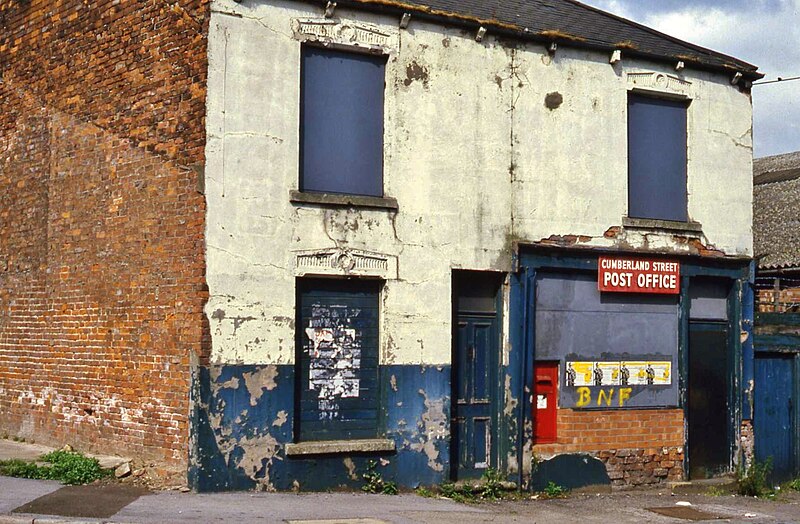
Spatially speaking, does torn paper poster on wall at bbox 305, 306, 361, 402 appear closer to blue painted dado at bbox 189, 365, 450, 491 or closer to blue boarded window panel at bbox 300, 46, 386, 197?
blue painted dado at bbox 189, 365, 450, 491

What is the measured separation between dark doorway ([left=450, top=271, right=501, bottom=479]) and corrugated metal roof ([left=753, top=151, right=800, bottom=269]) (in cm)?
884

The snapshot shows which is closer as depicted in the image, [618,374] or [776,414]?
[618,374]

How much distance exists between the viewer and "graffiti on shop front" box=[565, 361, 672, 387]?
14500 mm

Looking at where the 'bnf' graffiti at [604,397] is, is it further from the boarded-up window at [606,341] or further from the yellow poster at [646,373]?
the yellow poster at [646,373]

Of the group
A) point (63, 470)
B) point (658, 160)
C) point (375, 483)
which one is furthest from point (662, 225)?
point (63, 470)

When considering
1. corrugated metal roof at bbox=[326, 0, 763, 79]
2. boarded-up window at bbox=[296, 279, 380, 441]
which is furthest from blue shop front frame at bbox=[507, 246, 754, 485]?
corrugated metal roof at bbox=[326, 0, 763, 79]

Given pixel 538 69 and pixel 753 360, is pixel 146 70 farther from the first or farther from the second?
pixel 753 360

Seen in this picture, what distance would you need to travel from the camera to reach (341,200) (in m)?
12.7

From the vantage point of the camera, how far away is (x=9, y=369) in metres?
14.9

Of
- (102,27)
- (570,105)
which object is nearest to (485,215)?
(570,105)

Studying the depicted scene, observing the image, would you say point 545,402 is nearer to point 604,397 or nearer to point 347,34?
point 604,397

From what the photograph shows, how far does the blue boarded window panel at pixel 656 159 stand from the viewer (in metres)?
15.1

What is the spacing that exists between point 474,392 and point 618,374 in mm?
2305

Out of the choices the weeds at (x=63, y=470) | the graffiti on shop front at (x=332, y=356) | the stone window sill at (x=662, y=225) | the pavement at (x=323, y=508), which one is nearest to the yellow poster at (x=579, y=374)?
the pavement at (x=323, y=508)
